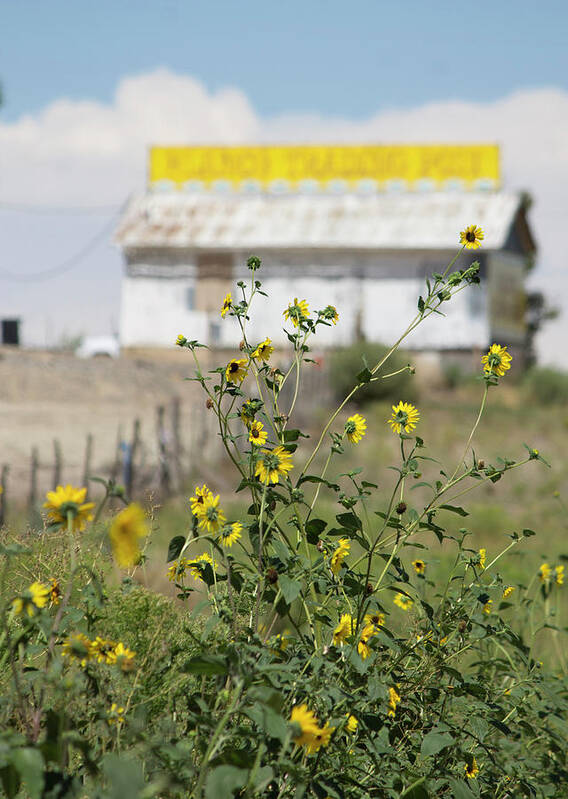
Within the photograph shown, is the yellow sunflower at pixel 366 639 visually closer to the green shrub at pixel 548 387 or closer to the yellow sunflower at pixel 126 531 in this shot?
the yellow sunflower at pixel 126 531

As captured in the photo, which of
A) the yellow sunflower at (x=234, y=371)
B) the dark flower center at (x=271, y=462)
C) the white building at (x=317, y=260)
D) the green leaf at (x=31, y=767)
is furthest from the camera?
the white building at (x=317, y=260)

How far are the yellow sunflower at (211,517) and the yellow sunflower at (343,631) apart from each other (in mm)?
412

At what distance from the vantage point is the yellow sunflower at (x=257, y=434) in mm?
2494

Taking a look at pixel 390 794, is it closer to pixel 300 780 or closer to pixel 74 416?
pixel 300 780

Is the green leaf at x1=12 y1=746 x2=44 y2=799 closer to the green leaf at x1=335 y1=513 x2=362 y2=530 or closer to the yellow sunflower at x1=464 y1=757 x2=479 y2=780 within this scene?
the green leaf at x1=335 y1=513 x2=362 y2=530

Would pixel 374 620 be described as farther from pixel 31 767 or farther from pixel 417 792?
pixel 31 767

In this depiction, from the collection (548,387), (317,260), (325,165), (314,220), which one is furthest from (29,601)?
(325,165)

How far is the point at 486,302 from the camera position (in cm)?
2544

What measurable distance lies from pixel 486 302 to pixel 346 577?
23.5m

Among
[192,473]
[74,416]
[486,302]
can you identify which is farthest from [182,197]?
[192,473]

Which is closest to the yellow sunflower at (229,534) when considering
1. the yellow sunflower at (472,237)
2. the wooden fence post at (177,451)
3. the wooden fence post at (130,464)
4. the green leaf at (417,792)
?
the green leaf at (417,792)

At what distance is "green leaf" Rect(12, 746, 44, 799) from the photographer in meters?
1.57

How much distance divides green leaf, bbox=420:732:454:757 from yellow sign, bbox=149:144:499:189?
24686 millimetres

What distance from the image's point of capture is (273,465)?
2.46 metres
